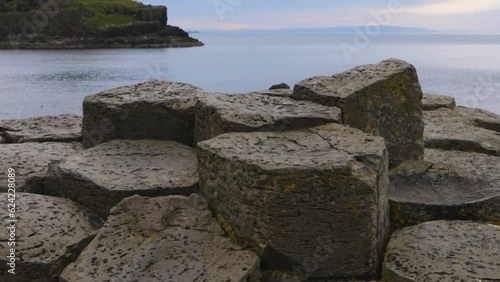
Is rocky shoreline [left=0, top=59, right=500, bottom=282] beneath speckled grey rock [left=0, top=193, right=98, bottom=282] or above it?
above

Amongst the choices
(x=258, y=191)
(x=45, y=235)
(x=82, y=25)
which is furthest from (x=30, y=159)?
(x=82, y=25)

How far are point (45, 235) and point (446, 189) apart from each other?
11.3 ft

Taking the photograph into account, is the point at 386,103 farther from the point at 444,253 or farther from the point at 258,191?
the point at 258,191

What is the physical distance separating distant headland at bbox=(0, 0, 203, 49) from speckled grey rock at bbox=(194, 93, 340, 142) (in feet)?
319

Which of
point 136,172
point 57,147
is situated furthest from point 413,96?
point 57,147

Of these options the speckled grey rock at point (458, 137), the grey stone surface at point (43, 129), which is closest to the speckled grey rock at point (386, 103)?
the speckled grey rock at point (458, 137)

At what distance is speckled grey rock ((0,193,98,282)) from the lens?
4203 millimetres

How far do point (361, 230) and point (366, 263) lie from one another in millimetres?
273

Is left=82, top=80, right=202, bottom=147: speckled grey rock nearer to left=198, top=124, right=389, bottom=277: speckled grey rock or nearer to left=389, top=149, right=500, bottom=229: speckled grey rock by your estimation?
left=198, top=124, right=389, bottom=277: speckled grey rock

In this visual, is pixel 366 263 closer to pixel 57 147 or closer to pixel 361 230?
pixel 361 230

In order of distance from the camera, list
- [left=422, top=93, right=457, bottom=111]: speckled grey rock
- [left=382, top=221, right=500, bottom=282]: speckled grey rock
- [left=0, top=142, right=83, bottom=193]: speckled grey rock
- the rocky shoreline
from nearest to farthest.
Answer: [left=382, top=221, right=500, bottom=282]: speckled grey rock < the rocky shoreline < [left=0, top=142, right=83, bottom=193]: speckled grey rock < [left=422, top=93, right=457, bottom=111]: speckled grey rock

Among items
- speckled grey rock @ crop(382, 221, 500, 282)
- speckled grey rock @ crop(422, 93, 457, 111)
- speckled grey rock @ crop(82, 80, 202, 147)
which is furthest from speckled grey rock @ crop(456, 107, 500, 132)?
speckled grey rock @ crop(82, 80, 202, 147)

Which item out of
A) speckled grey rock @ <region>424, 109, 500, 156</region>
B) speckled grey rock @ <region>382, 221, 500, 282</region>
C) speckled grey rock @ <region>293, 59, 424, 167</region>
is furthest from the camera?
speckled grey rock @ <region>424, 109, 500, 156</region>

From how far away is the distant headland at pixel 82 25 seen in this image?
327ft
